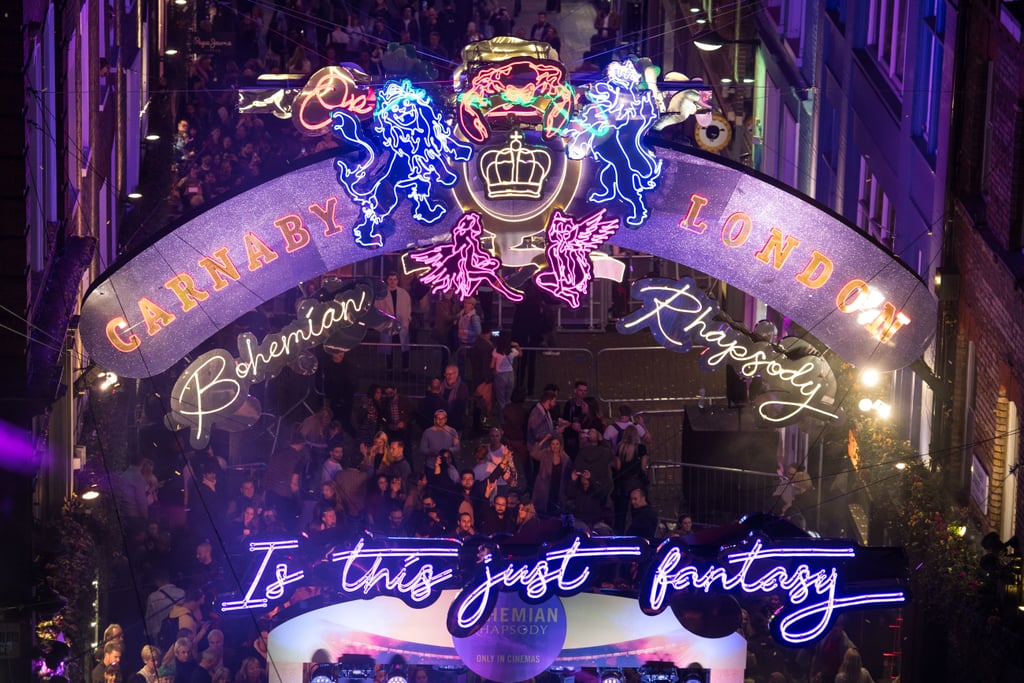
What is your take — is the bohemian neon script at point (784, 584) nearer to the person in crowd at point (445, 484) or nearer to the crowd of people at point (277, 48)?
the person in crowd at point (445, 484)

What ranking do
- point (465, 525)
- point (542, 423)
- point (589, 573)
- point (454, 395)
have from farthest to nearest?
point (454, 395)
point (542, 423)
point (465, 525)
point (589, 573)

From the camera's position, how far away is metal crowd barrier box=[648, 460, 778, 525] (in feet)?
93.0

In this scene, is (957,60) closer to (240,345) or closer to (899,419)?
(899,419)

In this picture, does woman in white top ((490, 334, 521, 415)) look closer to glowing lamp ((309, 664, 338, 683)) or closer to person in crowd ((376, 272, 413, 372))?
person in crowd ((376, 272, 413, 372))

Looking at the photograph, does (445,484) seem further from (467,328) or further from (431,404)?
(467,328)

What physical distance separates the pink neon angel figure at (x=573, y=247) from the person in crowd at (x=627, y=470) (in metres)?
3.97

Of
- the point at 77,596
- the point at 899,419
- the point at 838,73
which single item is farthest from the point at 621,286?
the point at 77,596

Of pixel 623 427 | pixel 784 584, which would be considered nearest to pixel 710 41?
pixel 623 427

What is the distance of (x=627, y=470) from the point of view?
27547 millimetres

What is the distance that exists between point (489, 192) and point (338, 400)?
6246 millimetres

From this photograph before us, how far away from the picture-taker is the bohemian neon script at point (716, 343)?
2439cm

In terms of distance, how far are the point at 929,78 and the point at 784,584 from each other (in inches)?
300

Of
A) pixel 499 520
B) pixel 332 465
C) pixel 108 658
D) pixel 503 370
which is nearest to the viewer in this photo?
pixel 108 658

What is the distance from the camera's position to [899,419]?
93.3 feet
